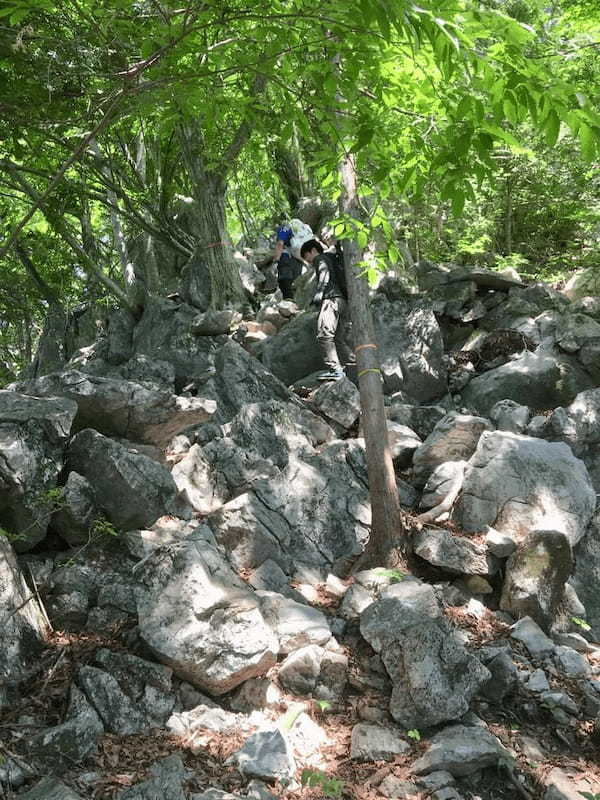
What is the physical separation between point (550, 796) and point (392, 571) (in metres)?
2.71

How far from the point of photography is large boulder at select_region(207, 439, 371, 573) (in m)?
7.20

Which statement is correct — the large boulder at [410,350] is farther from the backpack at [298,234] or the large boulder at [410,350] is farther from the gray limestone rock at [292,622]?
the gray limestone rock at [292,622]

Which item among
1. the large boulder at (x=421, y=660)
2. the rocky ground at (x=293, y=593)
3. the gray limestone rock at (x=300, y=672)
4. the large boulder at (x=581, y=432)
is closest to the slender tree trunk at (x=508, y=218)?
the rocky ground at (x=293, y=593)

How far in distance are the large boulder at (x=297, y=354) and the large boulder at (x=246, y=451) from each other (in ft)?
8.20

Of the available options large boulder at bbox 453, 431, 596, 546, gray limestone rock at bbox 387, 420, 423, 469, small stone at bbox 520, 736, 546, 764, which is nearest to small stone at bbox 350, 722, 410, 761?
small stone at bbox 520, 736, 546, 764

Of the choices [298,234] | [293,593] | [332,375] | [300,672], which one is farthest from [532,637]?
[298,234]

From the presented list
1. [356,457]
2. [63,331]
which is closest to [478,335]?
[356,457]

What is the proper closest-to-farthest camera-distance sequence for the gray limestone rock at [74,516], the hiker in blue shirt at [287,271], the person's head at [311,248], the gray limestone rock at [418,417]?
the gray limestone rock at [74,516], the gray limestone rock at [418,417], the person's head at [311,248], the hiker in blue shirt at [287,271]

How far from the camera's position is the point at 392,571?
6930 mm

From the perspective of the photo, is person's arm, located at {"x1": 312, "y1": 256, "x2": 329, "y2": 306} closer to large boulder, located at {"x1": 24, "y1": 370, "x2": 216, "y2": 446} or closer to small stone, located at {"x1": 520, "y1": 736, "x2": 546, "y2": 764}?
large boulder, located at {"x1": 24, "y1": 370, "x2": 216, "y2": 446}

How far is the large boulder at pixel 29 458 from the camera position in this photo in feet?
20.2

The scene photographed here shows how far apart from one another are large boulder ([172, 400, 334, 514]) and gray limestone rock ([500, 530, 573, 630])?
11.1 feet

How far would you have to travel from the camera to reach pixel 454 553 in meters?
7.27

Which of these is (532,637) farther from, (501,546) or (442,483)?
(442,483)
